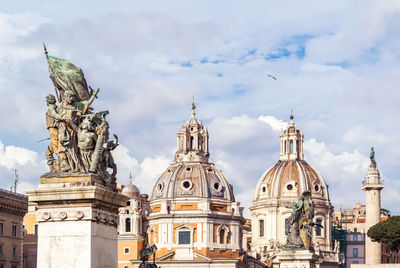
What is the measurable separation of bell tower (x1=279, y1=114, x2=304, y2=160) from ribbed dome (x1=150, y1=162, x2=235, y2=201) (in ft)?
79.9

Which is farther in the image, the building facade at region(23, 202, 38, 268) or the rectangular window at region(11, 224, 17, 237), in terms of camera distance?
the building facade at region(23, 202, 38, 268)

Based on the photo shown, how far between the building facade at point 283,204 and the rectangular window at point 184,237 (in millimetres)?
20752

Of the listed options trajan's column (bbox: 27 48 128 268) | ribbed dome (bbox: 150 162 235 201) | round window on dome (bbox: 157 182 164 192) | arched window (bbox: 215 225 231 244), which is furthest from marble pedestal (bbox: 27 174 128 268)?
round window on dome (bbox: 157 182 164 192)

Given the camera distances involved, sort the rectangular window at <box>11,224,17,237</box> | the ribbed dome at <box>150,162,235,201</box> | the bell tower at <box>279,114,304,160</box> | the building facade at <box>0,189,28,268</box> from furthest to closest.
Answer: the bell tower at <box>279,114,304,160</box> < the ribbed dome at <box>150,162,235,201</box> < the rectangular window at <box>11,224,17,237</box> < the building facade at <box>0,189,28,268</box>

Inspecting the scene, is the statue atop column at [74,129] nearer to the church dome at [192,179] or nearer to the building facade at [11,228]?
the building facade at [11,228]

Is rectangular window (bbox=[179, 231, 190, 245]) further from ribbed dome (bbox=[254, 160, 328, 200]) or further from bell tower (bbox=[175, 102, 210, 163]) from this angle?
ribbed dome (bbox=[254, 160, 328, 200])

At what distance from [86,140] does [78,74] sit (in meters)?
1.17

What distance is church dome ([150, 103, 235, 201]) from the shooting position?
124 m

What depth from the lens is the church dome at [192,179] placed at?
124500 millimetres

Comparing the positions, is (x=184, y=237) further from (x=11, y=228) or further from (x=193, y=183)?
(x=11, y=228)

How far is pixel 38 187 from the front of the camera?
13.0 m

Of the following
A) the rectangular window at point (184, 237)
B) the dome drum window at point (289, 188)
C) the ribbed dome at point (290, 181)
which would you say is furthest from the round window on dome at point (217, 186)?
the dome drum window at point (289, 188)

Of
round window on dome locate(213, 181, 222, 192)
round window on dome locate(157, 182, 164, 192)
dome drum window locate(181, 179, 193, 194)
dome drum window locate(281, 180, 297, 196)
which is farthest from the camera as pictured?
dome drum window locate(281, 180, 297, 196)

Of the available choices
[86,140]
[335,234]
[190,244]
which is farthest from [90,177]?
[335,234]
